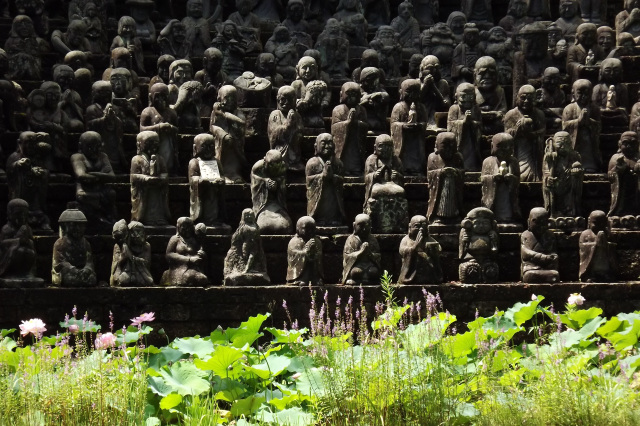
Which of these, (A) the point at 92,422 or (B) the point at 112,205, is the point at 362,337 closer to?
(A) the point at 92,422

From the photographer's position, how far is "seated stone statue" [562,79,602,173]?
2178cm

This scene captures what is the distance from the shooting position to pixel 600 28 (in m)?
24.9

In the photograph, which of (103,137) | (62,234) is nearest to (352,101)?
(103,137)

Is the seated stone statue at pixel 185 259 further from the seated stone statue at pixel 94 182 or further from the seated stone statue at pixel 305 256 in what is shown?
the seated stone statue at pixel 94 182

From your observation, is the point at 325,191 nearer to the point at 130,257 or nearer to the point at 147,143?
the point at 147,143

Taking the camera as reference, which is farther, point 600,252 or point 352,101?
point 352,101

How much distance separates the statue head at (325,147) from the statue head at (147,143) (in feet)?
6.52

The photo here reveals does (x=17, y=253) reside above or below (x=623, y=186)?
below

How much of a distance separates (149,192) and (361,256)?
2.87 meters

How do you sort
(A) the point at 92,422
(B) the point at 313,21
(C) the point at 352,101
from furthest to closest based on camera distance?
1. (B) the point at 313,21
2. (C) the point at 352,101
3. (A) the point at 92,422

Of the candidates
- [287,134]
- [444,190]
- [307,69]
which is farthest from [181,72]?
[444,190]

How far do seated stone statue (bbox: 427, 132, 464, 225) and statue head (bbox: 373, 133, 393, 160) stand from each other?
553 millimetres

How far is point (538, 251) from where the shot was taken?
1922 centimetres

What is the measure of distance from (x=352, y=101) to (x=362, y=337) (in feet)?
29.8
